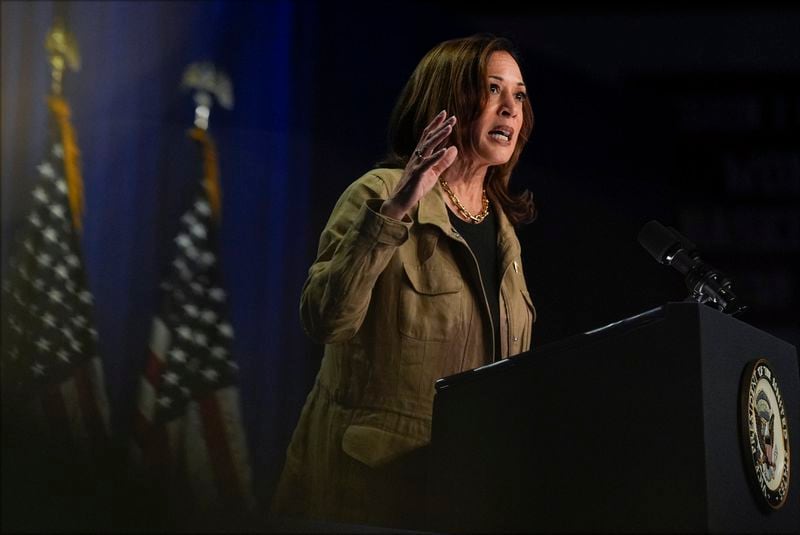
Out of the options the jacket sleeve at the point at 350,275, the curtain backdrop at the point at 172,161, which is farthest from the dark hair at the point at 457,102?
the curtain backdrop at the point at 172,161

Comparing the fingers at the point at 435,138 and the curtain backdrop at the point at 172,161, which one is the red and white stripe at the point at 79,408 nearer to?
the curtain backdrop at the point at 172,161

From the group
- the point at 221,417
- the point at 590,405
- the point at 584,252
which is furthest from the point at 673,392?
the point at 221,417

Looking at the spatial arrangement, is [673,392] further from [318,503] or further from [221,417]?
[221,417]

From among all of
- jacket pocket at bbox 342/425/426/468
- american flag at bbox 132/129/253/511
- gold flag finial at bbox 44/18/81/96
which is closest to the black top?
jacket pocket at bbox 342/425/426/468

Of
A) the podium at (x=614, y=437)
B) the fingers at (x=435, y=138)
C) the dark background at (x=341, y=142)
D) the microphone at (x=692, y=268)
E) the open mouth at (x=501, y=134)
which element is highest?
the dark background at (x=341, y=142)

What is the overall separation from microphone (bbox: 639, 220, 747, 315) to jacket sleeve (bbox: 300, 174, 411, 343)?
1.29 ft

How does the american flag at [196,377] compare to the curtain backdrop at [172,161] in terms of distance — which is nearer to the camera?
the curtain backdrop at [172,161]

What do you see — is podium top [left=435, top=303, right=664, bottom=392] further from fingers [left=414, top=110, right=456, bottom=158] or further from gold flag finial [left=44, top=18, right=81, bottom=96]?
gold flag finial [left=44, top=18, right=81, bottom=96]

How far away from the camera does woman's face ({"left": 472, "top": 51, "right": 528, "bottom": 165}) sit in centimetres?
197

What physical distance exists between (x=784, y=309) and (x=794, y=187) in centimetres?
53

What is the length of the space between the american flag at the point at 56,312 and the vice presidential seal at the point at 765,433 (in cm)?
216

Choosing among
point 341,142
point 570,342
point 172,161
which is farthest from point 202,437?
point 570,342

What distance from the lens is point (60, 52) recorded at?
10.4ft

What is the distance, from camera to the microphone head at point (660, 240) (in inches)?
58.1
